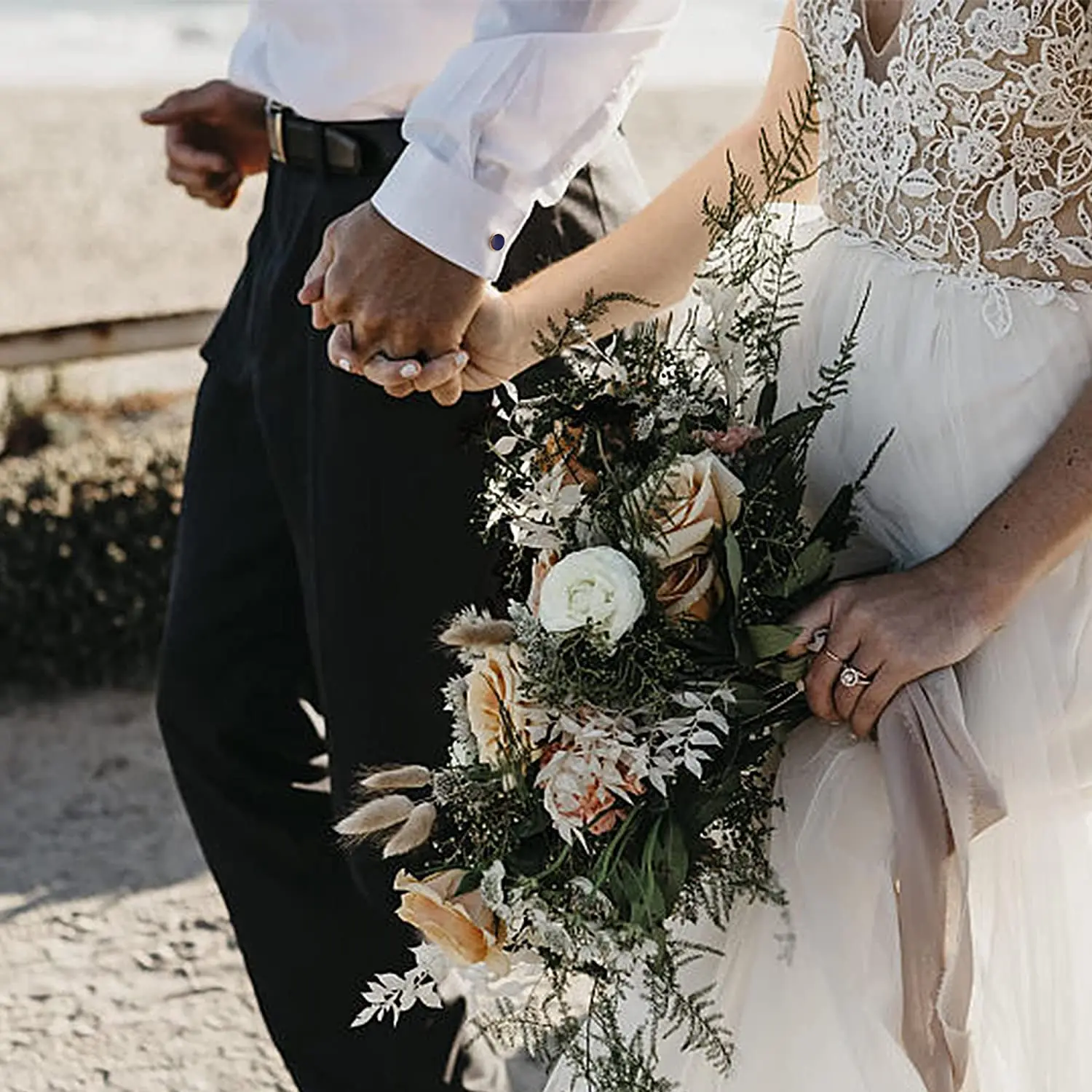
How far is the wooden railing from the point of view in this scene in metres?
3.95

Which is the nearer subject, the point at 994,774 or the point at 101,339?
the point at 994,774

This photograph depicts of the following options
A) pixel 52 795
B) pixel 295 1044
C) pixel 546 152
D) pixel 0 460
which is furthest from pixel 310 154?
pixel 0 460

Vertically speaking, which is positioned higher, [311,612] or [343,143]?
[343,143]

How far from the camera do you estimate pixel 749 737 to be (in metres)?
1.54

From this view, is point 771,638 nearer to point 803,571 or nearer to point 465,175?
point 803,571

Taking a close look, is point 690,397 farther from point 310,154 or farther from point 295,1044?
point 295,1044

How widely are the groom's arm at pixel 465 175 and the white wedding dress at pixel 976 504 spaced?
315 millimetres

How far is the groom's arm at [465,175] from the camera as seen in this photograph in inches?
71.4

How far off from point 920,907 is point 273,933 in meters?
1.15

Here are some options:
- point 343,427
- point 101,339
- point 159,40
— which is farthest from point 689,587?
point 159,40

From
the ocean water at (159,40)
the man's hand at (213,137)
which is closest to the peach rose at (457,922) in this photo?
the man's hand at (213,137)

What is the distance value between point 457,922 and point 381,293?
613 mm

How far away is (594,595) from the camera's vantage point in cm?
145

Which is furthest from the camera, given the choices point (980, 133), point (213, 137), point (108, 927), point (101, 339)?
point (101, 339)
